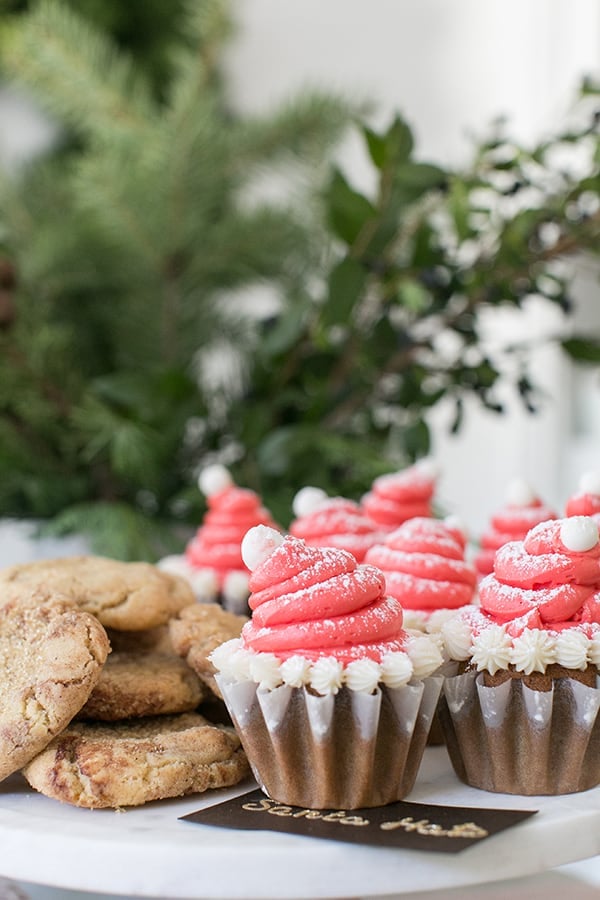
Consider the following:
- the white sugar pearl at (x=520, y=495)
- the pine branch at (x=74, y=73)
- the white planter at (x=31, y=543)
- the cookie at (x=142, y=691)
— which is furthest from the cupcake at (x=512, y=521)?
the pine branch at (x=74, y=73)

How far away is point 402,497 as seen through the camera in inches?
45.2

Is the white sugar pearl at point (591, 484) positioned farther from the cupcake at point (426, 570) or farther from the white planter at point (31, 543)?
the white planter at point (31, 543)

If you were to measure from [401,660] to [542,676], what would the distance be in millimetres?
114

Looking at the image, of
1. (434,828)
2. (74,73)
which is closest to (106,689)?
(434,828)

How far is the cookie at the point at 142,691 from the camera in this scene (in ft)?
2.65

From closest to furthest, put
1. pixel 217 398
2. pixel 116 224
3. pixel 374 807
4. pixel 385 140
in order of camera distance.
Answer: pixel 374 807 → pixel 385 140 → pixel 116 224 → pixel 217 398

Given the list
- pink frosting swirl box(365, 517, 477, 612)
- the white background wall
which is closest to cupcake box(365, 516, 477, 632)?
pink frosting swirl box(365, 517, 477, 612)

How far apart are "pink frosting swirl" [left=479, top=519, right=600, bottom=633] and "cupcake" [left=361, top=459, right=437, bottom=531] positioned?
35 cm

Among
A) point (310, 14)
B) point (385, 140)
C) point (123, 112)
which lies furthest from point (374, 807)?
point (310, 14)

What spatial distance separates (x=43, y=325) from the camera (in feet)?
5.15

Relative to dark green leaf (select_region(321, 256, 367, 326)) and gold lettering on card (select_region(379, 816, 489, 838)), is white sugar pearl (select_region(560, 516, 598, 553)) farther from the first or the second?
dark green leaf (select_region(321, 256, 367, 326))

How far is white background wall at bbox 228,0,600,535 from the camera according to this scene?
8.03ft

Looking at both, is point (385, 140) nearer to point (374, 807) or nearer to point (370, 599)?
point (370, 599)

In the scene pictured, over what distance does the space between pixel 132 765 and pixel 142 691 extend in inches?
3.2
